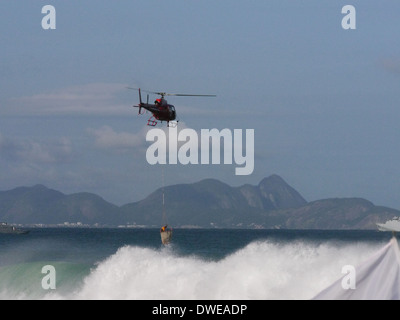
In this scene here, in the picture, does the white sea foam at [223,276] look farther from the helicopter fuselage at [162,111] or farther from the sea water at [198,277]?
the helicopter fuselage at [162,111]

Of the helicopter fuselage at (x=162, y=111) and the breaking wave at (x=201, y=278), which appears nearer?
the breaking wave at (x=201, y=278)

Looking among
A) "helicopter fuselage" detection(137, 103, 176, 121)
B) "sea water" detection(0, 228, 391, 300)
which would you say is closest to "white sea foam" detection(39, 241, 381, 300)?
"sea water" detection(0, 228, 391, 300)

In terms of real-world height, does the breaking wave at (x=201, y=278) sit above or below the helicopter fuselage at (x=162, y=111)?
below

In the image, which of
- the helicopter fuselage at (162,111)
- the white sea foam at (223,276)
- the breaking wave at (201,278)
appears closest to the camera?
the white sea foam at (223,276)

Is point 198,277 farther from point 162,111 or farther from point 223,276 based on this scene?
point 162,111

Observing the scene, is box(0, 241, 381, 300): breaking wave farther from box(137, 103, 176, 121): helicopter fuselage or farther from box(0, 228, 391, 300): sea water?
box(137, 103, 176, 121): helicopter fuselage

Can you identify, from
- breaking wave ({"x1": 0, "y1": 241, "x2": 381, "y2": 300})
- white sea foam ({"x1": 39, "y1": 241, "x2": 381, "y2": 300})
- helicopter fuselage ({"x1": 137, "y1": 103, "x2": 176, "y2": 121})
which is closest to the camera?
white sea foam ({"x1": 39, "y1": 241, "x2": 381, "y2": 300})

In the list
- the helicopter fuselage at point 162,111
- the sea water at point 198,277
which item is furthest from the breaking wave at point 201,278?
the helicopter fuselage at point 162,111

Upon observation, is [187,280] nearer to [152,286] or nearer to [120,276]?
[152,286]

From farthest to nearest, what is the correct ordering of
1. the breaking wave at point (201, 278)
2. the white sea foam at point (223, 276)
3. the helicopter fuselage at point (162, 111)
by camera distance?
the helicopter fuselage at point (162, 111), the breaking wave at point (201, 278), the white sea foam at point (223, 276)
